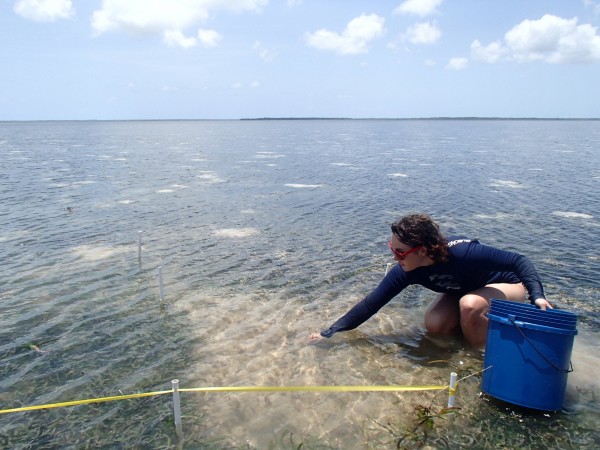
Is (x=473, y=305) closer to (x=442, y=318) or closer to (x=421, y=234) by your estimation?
(x=442, y=318)

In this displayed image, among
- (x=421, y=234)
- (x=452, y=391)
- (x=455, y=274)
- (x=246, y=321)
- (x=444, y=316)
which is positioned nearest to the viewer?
(x=452, y=391)

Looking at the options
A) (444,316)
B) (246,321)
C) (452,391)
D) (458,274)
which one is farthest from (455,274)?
(246,321)

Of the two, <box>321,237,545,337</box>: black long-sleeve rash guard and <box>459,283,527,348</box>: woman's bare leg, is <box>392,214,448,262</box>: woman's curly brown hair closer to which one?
<box>321,237,545,337</box>: black long-sleeve rash guard

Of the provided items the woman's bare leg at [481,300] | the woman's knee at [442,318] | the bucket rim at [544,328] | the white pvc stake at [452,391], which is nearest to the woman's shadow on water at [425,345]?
the woman's knee at [442,318]

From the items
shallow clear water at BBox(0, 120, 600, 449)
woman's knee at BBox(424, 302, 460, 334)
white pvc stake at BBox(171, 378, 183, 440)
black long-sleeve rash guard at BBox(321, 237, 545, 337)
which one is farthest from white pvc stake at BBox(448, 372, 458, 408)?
white pvc stake at BBox(171, 378, 183, 440)

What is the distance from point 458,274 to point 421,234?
3.01ft

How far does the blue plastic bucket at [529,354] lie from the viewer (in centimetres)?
481

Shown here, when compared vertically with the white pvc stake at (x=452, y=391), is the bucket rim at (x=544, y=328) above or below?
A: above

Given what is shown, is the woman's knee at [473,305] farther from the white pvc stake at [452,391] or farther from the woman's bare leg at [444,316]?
the white pvc stake at [452,391]

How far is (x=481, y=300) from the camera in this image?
612 centimetres

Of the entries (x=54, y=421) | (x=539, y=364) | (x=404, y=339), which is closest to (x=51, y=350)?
(x=54, y=421)

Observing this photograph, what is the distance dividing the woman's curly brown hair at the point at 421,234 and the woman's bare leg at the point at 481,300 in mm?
852

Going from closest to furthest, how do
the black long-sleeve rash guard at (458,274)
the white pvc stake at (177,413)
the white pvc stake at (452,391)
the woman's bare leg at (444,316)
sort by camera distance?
the white pvc stake at (177,413), the white pvc stake at (452,391), the black long-sleeve rash guard at (458,274), the woman's bare leg at (444,316)

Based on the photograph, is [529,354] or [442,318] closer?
[529,354]
